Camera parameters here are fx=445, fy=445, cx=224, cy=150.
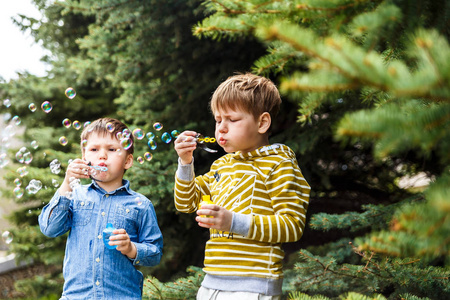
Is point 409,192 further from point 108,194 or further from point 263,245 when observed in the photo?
point 108,194

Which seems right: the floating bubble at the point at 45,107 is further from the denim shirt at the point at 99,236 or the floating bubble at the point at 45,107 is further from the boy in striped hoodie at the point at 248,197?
the boy in striped hoodie at the point at 248,197

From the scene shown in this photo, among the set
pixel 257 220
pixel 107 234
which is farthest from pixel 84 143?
pixel 257 220

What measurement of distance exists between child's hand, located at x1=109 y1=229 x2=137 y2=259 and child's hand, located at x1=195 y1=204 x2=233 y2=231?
452 millimetres

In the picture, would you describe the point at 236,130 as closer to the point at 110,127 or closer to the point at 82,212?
the point at 110,127

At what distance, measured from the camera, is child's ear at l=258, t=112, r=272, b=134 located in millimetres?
2178

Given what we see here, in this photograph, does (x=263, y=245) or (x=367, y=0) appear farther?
(x=263, y=245)

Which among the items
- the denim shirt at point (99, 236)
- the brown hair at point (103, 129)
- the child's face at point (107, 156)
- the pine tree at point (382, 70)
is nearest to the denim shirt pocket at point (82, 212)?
the denim shirt at point (99, 236)

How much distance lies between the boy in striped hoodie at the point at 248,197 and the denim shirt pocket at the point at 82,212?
18.8 inches

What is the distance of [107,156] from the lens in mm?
2330

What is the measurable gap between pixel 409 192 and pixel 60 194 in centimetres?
370

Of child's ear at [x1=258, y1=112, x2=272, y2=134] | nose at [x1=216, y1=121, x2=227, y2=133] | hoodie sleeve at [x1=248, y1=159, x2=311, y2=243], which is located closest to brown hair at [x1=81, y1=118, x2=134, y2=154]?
nose at [x1=216, y1=121, x2=227, y2=133]

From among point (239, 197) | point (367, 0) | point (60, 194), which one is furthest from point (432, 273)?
point (60, 194)

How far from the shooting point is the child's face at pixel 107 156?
2311mm

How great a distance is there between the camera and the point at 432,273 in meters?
2.36
